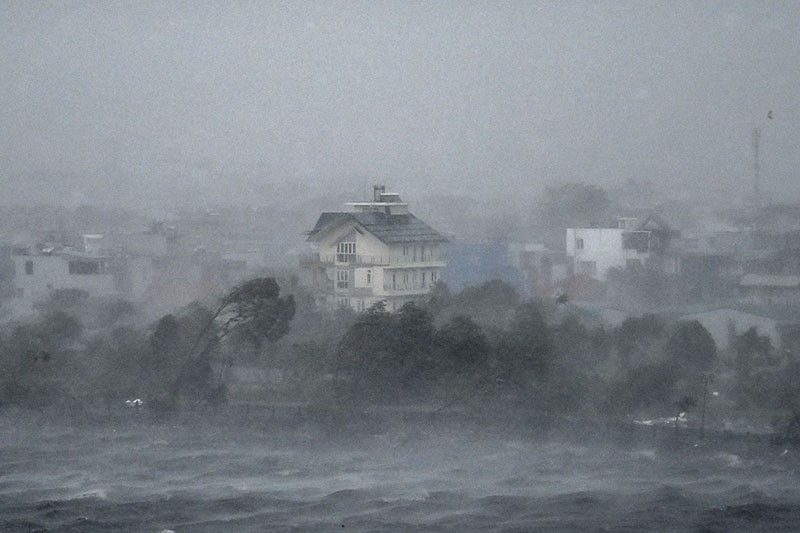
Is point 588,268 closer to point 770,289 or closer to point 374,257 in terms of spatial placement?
point 770,289

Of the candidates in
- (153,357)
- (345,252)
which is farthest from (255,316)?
(345,252)

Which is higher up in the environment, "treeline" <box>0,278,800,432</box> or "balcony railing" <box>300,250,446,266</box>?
"balcony railing" <box>300,250,446,266</box>

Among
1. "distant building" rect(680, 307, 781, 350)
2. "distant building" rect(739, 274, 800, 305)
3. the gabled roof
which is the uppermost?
the gabled roof

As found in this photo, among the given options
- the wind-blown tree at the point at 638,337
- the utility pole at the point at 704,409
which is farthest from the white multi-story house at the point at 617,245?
the utility pole at the point at 704,409

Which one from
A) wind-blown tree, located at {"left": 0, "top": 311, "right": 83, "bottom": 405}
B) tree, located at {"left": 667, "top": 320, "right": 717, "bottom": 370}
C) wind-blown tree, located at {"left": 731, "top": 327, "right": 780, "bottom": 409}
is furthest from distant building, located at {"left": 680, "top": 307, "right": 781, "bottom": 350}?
wind-blown tree, located at {"left": 0, "top": 311, "right": 83, "bottom": 405}

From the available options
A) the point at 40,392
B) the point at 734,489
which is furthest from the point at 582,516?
the point at 40,392

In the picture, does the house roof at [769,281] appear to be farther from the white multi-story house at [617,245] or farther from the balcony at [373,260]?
the balcony at [373,260]

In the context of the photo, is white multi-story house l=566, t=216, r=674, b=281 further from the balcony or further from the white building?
the white building

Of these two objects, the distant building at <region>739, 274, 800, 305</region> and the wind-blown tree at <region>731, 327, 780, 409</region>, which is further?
the distant building at <region>739, 274, 800, 305</region>
